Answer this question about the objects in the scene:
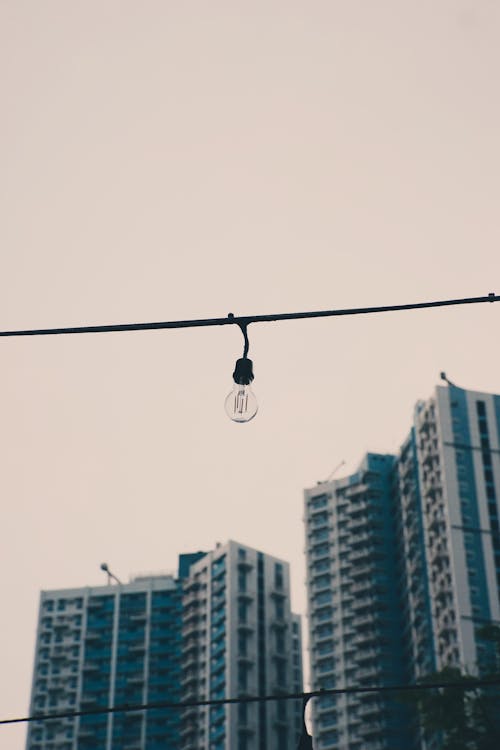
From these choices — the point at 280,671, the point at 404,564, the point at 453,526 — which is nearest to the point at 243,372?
the point at 453,526

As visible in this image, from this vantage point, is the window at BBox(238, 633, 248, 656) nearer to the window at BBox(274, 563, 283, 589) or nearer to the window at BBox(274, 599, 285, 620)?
the window at BBox(274, 599, 285, 620)

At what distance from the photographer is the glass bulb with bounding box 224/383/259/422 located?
810cm

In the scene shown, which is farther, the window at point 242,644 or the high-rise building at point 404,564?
the window at point 242,644

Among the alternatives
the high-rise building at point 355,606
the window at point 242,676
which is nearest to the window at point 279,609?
the high-rise building at point 355,606

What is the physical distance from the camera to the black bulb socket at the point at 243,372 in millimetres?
8234

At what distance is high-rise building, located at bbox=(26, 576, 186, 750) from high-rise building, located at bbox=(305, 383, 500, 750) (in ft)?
73.8

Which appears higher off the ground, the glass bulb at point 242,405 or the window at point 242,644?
the window at point 242,644

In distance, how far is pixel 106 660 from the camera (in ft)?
448

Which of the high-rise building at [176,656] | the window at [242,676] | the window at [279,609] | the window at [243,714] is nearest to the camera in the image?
the window at [243,714]

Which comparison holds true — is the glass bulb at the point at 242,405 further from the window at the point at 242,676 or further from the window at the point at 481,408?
the window at the point at 242,676

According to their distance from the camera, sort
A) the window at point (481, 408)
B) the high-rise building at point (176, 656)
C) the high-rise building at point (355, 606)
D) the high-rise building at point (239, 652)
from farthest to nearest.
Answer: the high-rise building at point (176, 656) < the high-rise building at point (239, 652) < the high-rise building at point (355, 606) < the window at point (481, 408)

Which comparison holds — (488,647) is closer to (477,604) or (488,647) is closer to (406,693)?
(477,604)

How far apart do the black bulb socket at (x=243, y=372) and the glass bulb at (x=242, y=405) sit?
0.34 ft

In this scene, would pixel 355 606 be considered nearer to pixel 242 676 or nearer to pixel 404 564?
pixel 404 564
